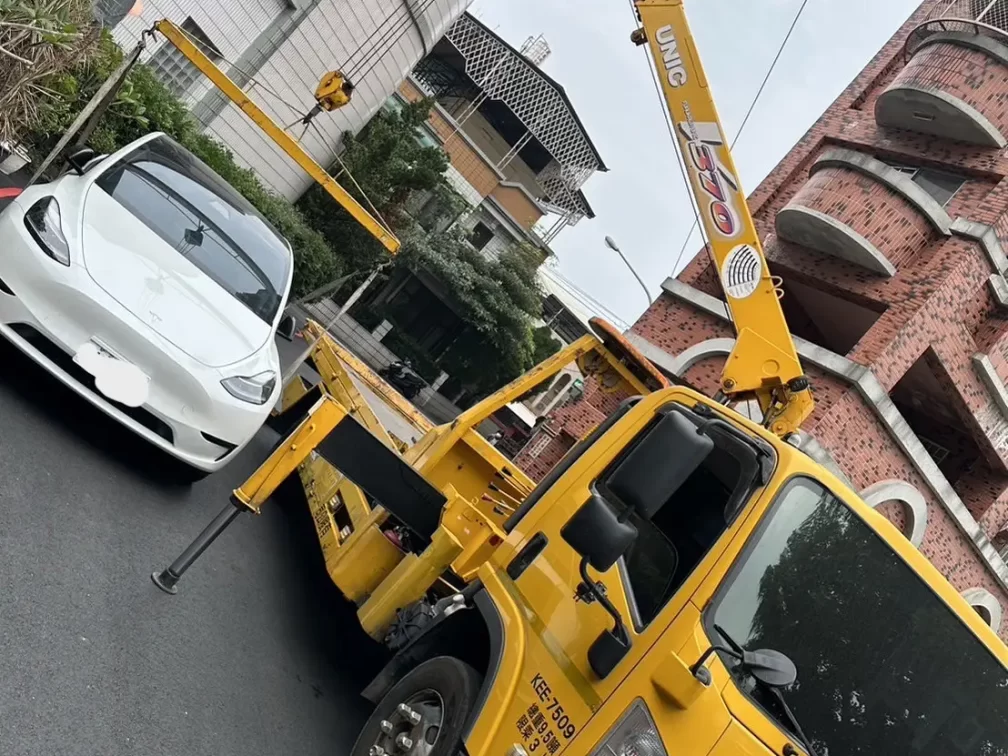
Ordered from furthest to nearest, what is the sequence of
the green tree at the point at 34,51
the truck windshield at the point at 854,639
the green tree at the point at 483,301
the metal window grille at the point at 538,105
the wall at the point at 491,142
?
the wall at the point at 491,142 < the metal window grille at the point at 538,105 < the green tree at the point at 483,301 < the green tree at the point at 34,51 < the truck windshield at the point at 854,639

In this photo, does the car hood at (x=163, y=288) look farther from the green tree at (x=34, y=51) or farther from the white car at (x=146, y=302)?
the green tree at (x=34, y=51)

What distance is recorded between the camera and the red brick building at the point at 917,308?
1127 cm

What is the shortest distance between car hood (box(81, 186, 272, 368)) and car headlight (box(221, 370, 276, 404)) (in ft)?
0.42

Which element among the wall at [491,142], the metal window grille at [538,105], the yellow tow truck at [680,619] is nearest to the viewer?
the yellow tow truck at [680,619]

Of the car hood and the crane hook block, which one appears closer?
the car hood

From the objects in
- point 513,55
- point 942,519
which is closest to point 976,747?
point 942,519

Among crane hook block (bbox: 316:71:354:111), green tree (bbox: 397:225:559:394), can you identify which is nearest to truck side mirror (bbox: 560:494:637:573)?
crane hook block (bbox: 316:71:354:111)

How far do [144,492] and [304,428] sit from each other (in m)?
1.26

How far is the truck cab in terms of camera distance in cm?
287

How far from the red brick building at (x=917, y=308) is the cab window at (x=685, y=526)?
728 centimetres

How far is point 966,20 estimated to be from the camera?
12.1 metres

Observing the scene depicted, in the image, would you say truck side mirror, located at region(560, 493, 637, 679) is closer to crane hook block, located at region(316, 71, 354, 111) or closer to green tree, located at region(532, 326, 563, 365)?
crane hook block, located at region(316, 71, 354, 111)

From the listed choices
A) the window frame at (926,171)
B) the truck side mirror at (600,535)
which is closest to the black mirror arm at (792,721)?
the truck side mirror at (600,535)

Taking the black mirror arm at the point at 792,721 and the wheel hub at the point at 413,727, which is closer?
the black mirror arm at the point at 792,721
